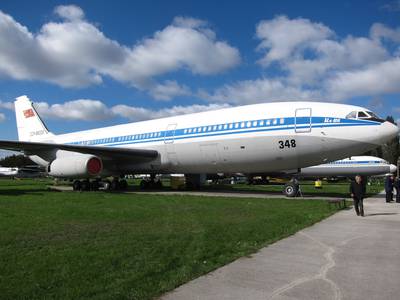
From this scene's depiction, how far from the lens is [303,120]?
17.0m

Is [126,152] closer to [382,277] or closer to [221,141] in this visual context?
[221,141]

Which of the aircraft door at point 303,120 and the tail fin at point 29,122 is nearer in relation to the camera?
the aircraft door at point 303,120

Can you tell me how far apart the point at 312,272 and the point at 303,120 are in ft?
40.7

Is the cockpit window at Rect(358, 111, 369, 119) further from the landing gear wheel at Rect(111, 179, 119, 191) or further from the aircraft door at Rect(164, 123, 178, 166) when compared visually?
the landing gear wheel at Rect(111, 179, 119, 191)

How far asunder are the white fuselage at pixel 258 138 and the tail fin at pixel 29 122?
9.83 m

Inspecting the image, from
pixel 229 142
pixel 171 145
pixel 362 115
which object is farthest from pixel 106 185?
pixel 362 115

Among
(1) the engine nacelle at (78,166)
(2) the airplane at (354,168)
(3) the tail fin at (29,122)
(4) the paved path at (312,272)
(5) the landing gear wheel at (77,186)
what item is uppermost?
(3) the tail fin at (29,122)

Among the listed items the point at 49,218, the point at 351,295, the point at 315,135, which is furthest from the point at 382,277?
the point at 315,135

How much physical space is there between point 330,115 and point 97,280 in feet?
45.8

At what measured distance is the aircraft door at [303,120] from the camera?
16797mm

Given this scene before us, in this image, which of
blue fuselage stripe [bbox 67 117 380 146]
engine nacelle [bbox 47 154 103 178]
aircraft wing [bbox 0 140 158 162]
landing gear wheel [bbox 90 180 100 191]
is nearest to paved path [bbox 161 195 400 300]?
blue fuselage stripe [bbox 67 117 380 146]

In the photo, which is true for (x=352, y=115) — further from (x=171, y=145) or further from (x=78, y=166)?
(x=78, y=166)

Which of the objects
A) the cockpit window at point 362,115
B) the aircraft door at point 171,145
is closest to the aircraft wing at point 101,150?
the aircraft door at point 171,145

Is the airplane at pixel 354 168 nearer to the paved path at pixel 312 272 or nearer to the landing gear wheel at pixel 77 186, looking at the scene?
the landing gear wheel at pixel 77 186
